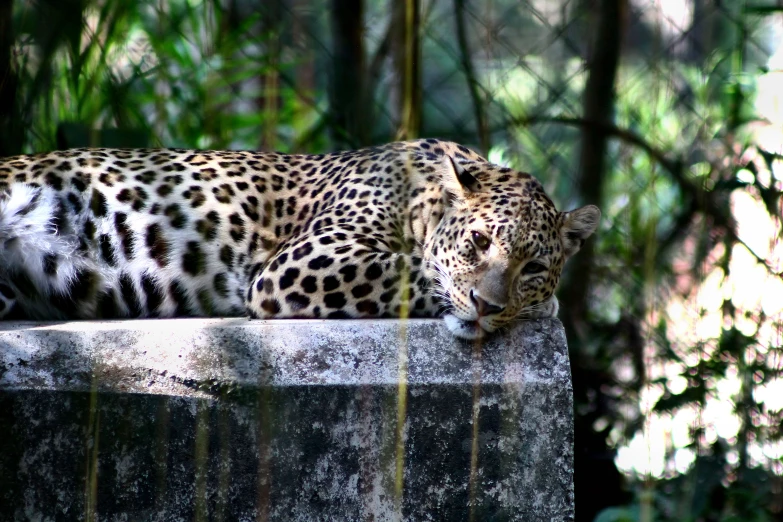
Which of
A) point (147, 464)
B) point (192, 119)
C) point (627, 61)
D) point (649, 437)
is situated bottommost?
point (649, 437)

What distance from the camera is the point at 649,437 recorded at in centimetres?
472

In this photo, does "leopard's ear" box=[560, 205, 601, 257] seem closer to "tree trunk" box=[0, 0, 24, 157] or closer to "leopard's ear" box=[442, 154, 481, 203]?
"leopard's ear" box=[442, 154, 481, 203]

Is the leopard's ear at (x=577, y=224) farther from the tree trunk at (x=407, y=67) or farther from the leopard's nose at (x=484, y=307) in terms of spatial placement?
the tree trunk at (x=407, y=67)

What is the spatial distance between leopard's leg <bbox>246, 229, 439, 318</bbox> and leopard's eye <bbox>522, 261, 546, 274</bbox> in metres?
0.38

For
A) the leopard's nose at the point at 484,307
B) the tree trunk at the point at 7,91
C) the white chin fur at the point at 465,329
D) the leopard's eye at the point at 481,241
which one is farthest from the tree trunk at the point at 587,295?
→ the tree trunk at the point at 7,91

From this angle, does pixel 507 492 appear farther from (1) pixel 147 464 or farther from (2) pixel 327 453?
(1) pixel 147 464

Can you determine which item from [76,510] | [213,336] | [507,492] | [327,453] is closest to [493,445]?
[507,492]

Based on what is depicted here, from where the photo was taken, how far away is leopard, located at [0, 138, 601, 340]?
3.69 metres

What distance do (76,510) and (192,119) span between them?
3591 millimetres

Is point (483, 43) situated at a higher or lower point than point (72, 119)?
higher

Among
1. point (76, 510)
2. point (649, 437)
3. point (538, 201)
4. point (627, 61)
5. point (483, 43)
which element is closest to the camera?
point (76, 510)

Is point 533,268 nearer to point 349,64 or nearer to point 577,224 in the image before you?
point 577,224

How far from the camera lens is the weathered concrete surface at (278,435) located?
3049 mm

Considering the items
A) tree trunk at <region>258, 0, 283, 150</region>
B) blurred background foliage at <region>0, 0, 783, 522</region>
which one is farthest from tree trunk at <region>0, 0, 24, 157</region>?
tree trunk at <region>258, 0, 283, 150</region>
